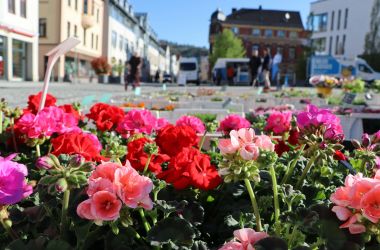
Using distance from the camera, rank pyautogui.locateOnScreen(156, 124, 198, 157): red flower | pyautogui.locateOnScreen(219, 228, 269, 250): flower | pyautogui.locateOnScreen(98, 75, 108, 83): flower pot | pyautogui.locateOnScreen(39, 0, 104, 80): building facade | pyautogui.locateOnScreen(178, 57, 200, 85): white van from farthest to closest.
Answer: pyautogui.locateOnScreen(178, 57, 200, 85): white van → pyautogui.locateOnScreen(98, 75, 108, 83): flower pot → pyautogui.locateOnScreen(39, 0, 104, 80): building facade → pyautogui.locateOnScreen(156, 124, 198, 157): red flower → pyautogui.locateOnScreen(219, 228, 269, 250): flower

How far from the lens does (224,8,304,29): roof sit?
70312mm

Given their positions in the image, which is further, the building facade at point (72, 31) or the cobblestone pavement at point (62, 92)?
the building facade at point (72, 31)

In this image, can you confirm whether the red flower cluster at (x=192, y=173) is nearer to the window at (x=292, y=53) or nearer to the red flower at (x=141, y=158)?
the red flower at (x=141, y=158)

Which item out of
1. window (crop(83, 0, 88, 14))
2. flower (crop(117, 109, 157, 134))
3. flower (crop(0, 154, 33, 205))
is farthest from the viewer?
window (crop(83, 0, 88, 14))

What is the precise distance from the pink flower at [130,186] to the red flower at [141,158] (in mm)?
621

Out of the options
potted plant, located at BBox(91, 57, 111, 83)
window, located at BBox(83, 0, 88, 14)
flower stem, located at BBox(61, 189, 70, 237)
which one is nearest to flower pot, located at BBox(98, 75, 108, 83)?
potted plant, located at BBox(91, 57, 111, 83)

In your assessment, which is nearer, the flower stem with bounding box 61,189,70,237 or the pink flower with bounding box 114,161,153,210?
the pink flower with bounding box 114,161,153,210

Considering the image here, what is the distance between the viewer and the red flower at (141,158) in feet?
5.83

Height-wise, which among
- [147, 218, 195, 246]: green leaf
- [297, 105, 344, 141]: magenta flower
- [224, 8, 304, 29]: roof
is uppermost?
[224, 8, 304, 29]: roof

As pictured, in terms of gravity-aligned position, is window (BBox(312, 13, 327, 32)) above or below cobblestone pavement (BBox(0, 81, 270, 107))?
above

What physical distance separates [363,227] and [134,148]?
3.30 ft

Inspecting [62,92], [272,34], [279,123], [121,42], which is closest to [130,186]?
[279,123]

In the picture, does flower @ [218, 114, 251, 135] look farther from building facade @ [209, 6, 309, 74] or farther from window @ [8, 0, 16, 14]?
building facade @ [209, 6, 309, 74]

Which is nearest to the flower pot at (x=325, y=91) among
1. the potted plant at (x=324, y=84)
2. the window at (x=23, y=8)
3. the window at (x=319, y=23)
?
the potted plant at (x=324, y=84)
